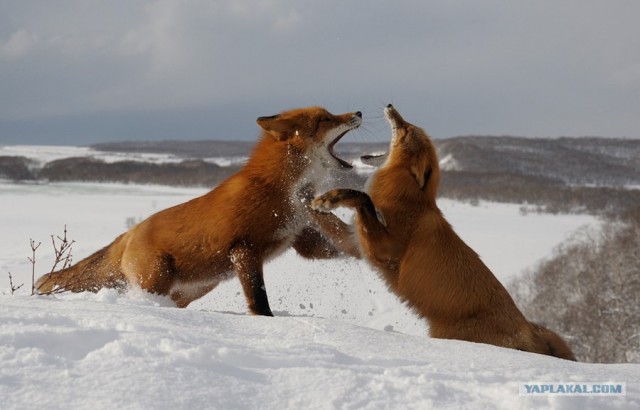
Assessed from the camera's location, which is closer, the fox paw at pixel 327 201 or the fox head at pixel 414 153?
the fox paw at pixel 327 201

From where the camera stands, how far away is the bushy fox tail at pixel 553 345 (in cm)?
591

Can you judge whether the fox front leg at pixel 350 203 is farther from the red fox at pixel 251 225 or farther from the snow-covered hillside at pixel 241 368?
the snow-covered hillside at pixel 241 368

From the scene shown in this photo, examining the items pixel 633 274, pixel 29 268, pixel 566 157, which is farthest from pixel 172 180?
pixel 566 157

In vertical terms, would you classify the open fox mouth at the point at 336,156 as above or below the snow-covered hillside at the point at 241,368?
above

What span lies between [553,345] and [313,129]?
3.17m

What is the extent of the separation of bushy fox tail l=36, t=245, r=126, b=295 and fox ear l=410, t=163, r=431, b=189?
3.27m

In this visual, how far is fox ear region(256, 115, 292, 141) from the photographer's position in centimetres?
629

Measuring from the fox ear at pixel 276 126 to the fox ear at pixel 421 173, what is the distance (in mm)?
1400

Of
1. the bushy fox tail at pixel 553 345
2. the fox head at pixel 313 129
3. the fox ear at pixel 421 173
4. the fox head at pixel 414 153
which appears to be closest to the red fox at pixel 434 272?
the bushy fox tail at pixel 553 345

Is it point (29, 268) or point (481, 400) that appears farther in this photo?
point (29, 268)

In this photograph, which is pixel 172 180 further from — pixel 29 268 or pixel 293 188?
pixel 293 188

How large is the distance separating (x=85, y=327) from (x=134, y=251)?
274 centimetres

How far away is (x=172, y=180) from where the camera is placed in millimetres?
126938

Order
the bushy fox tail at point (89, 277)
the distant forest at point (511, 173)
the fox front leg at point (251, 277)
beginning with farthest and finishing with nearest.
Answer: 1. the distant forest at point (511, 173)
2. the bushy fox tail at point (89, 277)
3. the fox front leg at point (251, 277)
